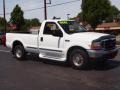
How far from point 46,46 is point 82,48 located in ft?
6.24

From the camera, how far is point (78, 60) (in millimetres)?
11875

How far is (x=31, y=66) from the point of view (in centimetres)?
1309

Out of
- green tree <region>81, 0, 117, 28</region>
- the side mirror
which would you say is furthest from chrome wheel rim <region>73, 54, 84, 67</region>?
green tree <region>81, 0, 117, 28</region>

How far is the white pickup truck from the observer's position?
11.5 metres

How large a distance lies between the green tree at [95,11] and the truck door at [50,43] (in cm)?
2719

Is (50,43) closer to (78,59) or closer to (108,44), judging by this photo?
(78,59)

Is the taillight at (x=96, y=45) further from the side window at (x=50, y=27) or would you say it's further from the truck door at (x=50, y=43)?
the side window at (x=50, y=27)

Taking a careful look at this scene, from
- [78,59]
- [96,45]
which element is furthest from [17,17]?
[96,45]

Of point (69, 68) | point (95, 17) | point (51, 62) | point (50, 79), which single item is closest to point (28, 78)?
point (50, 79)

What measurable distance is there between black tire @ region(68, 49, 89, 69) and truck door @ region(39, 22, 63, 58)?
0.63 m

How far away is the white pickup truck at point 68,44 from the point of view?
1148 cm

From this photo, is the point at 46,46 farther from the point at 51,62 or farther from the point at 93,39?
the point at 93,39

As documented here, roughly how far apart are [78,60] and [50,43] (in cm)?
157

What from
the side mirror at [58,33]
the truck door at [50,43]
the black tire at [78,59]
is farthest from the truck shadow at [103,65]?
the side mirror at [58,33]
